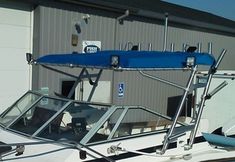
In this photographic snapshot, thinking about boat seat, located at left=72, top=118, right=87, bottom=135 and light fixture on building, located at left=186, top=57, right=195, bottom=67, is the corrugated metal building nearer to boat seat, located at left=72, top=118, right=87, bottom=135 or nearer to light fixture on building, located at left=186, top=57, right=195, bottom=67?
boat seat, located at left=72, top=118, right=87, bottom=135

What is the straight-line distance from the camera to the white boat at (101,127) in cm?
517

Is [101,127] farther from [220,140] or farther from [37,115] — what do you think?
[220,140]

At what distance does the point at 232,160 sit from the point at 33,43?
5671 millimetres

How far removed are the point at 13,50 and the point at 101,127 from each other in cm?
536

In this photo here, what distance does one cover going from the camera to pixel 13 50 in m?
10.3

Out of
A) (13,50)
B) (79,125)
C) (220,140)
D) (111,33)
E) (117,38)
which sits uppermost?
(111,33)

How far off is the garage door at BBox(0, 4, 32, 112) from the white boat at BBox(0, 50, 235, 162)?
3974 millimetres

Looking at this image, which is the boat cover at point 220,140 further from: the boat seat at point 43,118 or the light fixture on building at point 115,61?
the light fixture on building at point 115,61

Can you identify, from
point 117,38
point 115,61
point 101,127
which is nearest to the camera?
point 115,61

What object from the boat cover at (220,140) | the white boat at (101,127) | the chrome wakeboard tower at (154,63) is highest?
the chrome wakeboard tower at (154,63)

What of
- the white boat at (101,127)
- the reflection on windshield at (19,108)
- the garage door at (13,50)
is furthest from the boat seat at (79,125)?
the garage door at (13,50)

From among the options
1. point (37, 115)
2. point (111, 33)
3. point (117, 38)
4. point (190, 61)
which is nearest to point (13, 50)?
point (111, 33)

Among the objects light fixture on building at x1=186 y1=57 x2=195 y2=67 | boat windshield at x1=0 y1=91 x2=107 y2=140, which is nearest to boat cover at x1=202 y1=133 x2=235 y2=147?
light fixture on building at x1=186 y1=57 x2=195 y2=67

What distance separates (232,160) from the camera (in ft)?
21.3
